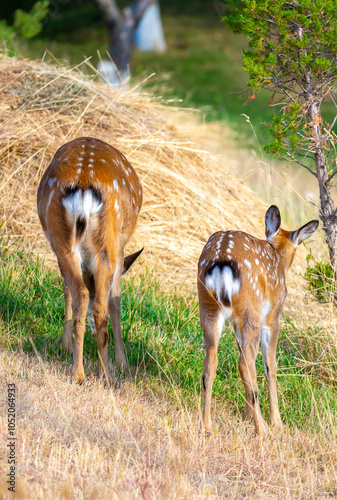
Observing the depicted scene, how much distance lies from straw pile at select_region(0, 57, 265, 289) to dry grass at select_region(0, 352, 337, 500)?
2354 millimetres

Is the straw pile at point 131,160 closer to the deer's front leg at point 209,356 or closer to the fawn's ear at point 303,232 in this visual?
the fawn's ear at point 303,232

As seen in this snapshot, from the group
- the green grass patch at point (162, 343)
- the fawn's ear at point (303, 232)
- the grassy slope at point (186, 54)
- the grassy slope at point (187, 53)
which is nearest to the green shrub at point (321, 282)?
the green grass patch at point (162, 343)

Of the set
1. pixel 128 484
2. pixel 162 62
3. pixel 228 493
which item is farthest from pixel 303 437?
pixel 162 62

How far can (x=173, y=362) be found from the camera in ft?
16.8

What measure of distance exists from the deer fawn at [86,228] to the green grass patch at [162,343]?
514 millimetres

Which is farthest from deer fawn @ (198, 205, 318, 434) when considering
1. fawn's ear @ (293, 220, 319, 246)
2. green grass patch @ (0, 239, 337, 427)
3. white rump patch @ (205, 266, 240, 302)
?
fawn's ear @ (293, 220, 319, 246)

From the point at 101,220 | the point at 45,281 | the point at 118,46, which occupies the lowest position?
the point at 118,46

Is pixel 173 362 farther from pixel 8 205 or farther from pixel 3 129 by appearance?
pixel 3 129

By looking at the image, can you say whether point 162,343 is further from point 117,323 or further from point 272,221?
point 272,221

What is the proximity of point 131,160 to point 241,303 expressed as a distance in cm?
364

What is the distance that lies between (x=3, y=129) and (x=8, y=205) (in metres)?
0.86

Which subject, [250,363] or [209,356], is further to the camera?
[250,363]

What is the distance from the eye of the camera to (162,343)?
5.30 m

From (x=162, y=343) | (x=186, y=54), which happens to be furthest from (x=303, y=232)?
(x=186, y=54)
